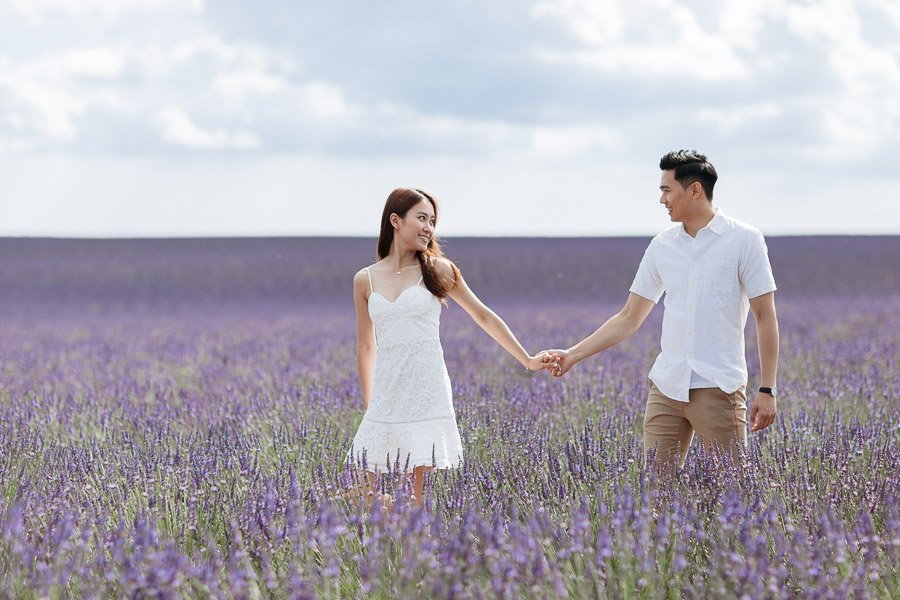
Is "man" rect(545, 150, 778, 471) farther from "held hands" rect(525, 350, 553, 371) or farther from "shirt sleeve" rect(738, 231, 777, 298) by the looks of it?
"held hands" rect(525, 350, 553, 371)

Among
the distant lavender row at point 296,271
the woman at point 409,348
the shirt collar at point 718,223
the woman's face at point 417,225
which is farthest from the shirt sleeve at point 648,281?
the distant lavender row at point 296,271

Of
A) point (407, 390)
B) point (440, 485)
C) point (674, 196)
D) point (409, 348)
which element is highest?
point (674, 196)

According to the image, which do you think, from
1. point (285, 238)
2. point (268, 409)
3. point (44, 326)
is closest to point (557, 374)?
point (268, 409)

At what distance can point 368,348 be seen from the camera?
10.7 ft

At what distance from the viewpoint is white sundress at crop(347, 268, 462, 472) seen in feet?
9.96

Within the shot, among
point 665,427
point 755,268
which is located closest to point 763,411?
point 665,427

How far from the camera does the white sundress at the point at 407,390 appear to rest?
3037 millimetres

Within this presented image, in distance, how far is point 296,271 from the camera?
19734 millimetres

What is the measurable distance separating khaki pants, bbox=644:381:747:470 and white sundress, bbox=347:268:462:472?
2.10 ft

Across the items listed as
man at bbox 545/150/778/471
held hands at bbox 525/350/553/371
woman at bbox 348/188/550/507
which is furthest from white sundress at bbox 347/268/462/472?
man at bbox 545/150/778/471

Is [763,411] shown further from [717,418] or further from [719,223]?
[719,223]

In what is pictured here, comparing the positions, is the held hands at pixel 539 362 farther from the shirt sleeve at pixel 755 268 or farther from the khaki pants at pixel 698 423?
the shirt sleeve at pixel 755 268

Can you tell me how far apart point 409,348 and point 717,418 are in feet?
3.21

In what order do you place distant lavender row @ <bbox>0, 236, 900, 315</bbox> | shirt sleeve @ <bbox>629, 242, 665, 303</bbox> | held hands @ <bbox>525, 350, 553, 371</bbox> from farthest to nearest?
distant lavender row @ <bbox>0, 236, 900, 315</bbox>, held hands @ <bbox>525, 350, 553, 371</bbox>, shirt sleeve @ <bbox>629, 242, 665, 303</bbox>
